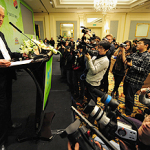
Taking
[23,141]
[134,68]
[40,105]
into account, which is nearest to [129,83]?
[134,68]

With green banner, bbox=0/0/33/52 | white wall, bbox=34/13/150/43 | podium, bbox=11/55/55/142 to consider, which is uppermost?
white wall, bbox=34/13/150/43

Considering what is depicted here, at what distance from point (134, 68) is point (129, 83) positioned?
0.96 ft

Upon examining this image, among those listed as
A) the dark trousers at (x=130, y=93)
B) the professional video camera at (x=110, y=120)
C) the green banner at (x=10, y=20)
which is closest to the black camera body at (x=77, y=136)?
the professional video camera at (x=110, y=120)

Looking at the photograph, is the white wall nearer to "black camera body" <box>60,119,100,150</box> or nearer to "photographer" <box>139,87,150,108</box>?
"photographer" <box>139,87,150,108</box>

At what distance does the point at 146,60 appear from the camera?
147 centimetres

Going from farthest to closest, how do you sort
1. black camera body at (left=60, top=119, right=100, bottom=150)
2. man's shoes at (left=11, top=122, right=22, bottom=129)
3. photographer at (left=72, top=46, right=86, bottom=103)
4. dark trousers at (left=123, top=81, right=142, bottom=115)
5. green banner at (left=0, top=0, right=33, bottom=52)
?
green banner at (left=0, top=0, right=33, bottom=52) < photographer at (left=72, top=46, right=86, bottom=103) < dark trousers at (left=123, top=81, right=142, bottom=115) < man's shoes at (left=11, top=122, right=22, bottom=129) < black camera body at (left=60, top=119, right=100, bottom=150)

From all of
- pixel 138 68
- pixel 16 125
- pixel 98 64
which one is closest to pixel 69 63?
pixel 98 64

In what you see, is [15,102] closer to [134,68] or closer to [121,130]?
[121,130]

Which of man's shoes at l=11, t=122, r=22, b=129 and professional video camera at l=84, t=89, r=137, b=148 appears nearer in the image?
professional video camera at l=84, t=89, r=137, b=148

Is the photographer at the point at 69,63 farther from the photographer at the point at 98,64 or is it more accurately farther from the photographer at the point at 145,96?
the photographer at the point at 145,96

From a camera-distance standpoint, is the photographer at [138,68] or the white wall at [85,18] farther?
the white wall at [85,18]

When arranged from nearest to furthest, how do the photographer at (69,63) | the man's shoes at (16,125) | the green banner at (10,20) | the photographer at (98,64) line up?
the man's shoes at (16,125), the photographer at (98,64), the photographer at (69,63), the green banner at (10,20)

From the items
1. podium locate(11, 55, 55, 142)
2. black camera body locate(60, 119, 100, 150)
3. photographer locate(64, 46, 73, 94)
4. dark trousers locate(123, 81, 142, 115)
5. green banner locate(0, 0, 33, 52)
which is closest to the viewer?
black camera body locate(60, 119, 100, 150)

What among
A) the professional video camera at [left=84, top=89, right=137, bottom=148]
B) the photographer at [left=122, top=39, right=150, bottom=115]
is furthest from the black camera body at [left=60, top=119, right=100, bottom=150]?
the photographer at [left=122, top=39, right=150, bottom=115]
